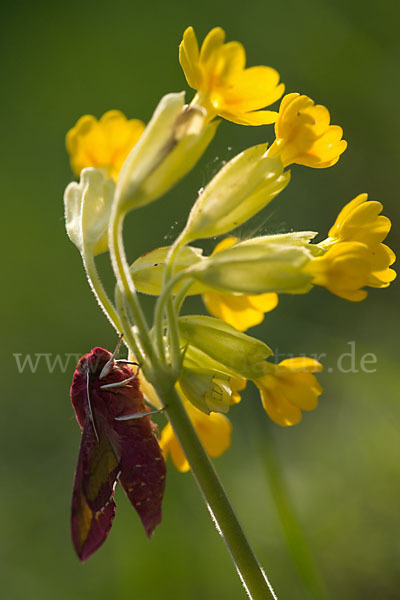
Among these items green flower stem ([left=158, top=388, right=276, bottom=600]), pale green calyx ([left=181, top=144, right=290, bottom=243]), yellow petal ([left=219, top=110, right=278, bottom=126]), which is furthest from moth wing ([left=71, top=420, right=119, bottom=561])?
yellow petal ([left=219, top=110, right=278, bottom=126])

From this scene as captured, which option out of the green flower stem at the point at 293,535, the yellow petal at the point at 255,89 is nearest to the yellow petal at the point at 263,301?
the yellow petal at the point at 255,89

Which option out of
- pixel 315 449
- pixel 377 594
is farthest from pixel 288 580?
pixel 315 449

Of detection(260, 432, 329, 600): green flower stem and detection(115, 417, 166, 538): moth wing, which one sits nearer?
detection(115, 417, 166, 538): moth wing

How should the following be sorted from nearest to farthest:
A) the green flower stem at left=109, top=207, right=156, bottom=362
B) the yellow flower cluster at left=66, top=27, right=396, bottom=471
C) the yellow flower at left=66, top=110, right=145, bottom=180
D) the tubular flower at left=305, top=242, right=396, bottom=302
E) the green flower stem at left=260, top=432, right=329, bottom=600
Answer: the green flower stem at left=109, top=207, right=156, bottom=362 → the tubular flower at left=305, top=242, right=396, bottom=302 → the yellow flower cluster at left=66, top=27, right=396, bottom=471 → the yellow flower at left=66, top=110, right=145, bottom=180 → the green flower stem at left=260, top=432, right=329, bottom=600

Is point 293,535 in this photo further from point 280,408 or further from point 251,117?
point 251,117

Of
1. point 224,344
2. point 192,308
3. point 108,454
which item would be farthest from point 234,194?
point 192,308

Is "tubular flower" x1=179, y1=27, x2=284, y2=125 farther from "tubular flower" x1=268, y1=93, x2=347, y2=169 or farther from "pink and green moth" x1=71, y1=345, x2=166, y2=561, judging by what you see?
"pink and green moth" x1=71, y1=345, x2=166, y2=561
